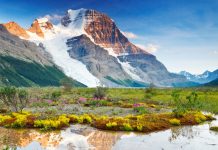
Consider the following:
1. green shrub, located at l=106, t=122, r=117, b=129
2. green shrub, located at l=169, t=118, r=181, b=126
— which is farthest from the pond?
green shrub, located at l=169, t=118, r=181, b=126

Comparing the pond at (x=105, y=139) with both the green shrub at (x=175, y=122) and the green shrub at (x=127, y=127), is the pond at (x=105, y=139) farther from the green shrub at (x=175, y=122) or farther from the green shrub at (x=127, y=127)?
the green shrub at (x=175, y=122)

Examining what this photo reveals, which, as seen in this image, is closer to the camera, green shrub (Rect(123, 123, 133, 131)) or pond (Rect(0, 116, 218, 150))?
pond (Rect(0, 116, 218, 150))

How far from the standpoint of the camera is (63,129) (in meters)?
28.8

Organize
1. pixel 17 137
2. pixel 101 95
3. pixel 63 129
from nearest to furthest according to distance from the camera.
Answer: pixel 17 137
pixel 63 129
pixel 101 95

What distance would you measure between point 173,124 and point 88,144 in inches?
517

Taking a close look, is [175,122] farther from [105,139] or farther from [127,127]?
[105,139]

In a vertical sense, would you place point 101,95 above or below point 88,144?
above

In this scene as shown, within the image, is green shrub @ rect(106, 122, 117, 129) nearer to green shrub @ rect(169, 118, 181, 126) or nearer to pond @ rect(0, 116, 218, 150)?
pond @ rect(0, 116, 218, 150)

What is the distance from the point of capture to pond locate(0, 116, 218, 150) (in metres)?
21.8

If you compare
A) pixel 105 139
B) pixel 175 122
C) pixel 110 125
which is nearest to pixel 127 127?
→ pixel 110 125

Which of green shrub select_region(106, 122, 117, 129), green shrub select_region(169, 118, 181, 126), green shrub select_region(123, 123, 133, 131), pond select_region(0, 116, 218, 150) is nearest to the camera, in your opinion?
pond select_region(0, 116, 218, 150)

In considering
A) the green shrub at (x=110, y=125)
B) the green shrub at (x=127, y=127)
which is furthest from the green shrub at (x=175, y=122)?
the green shrub at (x=110, y=125)

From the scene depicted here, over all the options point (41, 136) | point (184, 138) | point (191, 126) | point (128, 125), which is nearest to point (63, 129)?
point (41, 136)

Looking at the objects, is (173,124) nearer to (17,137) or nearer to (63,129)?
(63,129)
